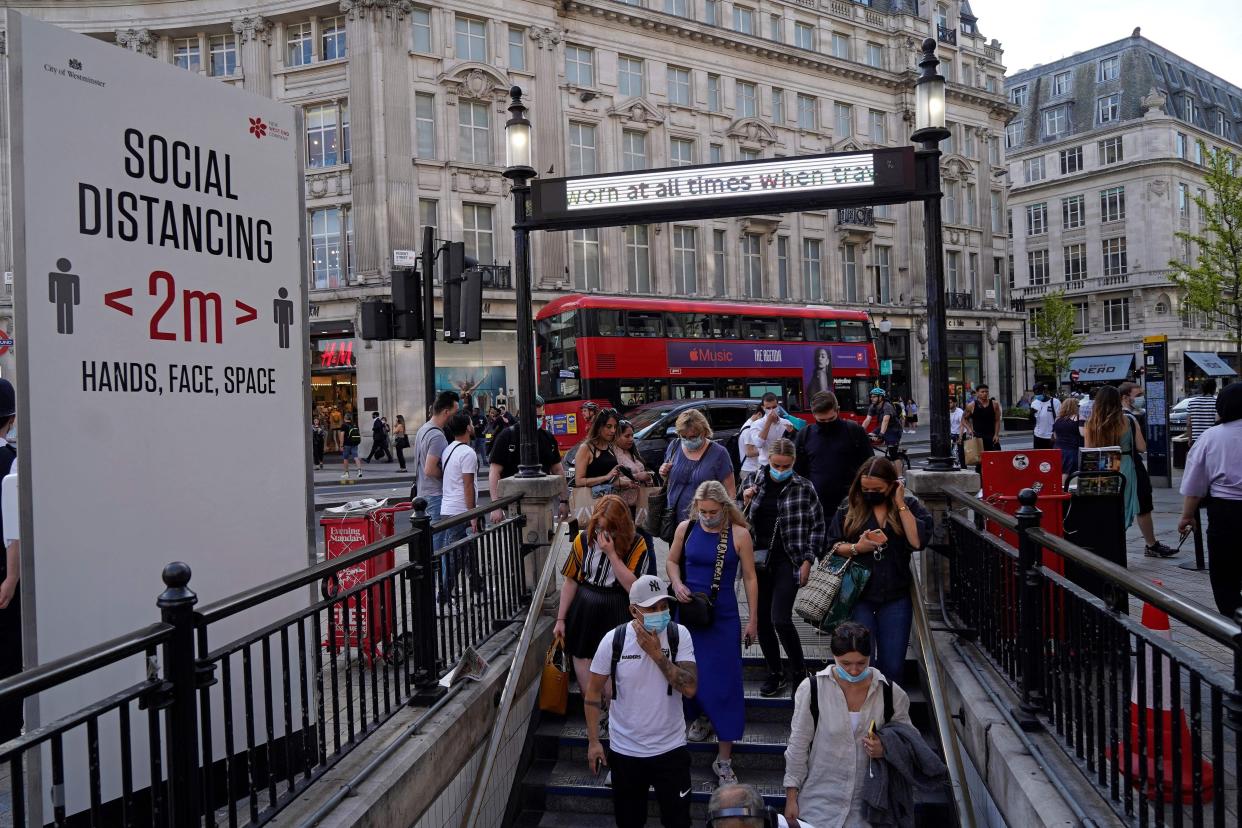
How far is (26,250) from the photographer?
3414 millimetres

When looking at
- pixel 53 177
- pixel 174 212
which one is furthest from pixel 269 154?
pixel 53 177

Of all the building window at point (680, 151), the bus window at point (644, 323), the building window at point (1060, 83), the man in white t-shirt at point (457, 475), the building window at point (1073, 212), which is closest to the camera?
the man in white t-shirt at point (457, 475)

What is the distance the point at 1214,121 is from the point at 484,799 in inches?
3387

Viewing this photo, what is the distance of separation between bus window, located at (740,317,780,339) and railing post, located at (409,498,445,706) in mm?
21412

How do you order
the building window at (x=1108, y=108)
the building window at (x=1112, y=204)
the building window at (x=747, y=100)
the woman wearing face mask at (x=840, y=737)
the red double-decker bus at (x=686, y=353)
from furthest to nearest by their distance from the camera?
1. the building window at (x=1108, y=108)
2. the building window at (x=1112, y=204)
3. the building window at (x=747, y=100)
4. the red double-decker bus at (x=686, y=353)
5. the woman wearing face mask at (x=840, y=737)

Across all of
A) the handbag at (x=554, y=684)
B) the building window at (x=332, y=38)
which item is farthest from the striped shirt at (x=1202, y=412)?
the building window at (x=332, y=38)

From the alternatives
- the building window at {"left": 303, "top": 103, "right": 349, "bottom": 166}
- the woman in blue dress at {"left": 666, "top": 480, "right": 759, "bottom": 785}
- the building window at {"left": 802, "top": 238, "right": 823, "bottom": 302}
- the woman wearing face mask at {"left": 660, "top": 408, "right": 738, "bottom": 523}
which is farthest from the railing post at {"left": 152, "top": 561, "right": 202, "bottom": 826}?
the building window at {"left": 802, "top": 238, "right": 823, "bottom": 302}

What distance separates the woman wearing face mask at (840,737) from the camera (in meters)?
4.10

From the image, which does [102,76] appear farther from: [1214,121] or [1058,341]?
[1214,121]

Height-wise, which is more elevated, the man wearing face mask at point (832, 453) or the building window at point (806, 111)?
the building window at point (806, 111)

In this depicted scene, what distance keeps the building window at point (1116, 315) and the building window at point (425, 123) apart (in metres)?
54.1

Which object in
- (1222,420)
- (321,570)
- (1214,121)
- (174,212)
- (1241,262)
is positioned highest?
(1214,121)

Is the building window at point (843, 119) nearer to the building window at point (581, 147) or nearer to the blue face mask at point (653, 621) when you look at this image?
the building window at point (581, 147)

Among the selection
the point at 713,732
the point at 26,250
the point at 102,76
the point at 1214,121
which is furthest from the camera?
the point at 1214,121
